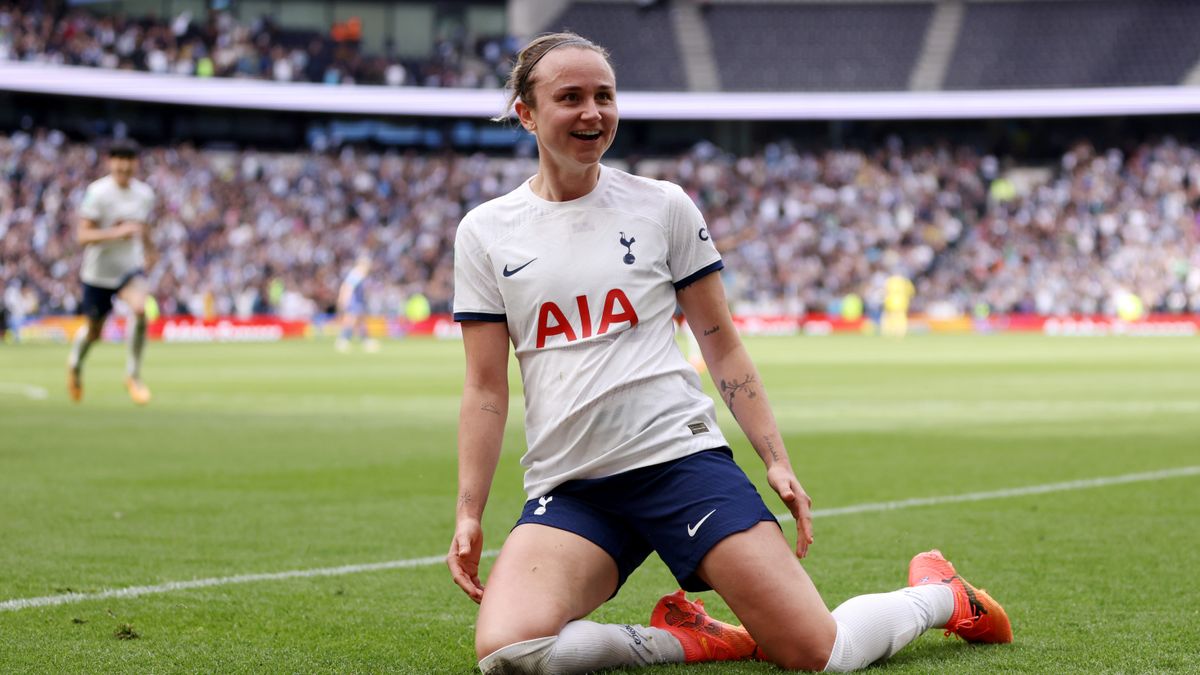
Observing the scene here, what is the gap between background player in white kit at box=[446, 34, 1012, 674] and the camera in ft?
13.6

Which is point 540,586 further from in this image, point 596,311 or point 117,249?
point 117,249

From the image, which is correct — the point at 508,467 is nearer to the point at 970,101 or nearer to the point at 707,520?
the point at 707,520

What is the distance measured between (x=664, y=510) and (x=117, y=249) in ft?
38.4

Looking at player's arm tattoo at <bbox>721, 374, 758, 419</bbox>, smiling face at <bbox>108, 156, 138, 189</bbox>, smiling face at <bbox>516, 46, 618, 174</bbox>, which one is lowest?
player's arm tattoo at <bbox>721, 374, 758, 419</bbox>

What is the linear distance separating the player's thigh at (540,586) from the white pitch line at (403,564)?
6.32 ft

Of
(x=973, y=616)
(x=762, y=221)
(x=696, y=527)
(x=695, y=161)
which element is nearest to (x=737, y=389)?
(x=696, y=527)

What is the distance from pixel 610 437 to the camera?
172 inches

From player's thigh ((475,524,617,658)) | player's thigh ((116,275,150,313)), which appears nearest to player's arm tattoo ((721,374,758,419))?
player's thigh ((475,524,617,658))

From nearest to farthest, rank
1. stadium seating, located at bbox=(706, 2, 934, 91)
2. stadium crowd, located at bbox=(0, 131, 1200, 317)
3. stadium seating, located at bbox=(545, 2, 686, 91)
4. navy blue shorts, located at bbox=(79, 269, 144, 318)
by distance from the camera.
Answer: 1. navy blue shorts, located at bbox=(79, 269, 144, 318)
2. stadium crowd, located at bbox=(0, 131, 1200, 317)
3. stadium seating, located at bbox=(706, 2, 934, 91)
4. stadium seating, located at bbox=(545, 2, 686, 91)

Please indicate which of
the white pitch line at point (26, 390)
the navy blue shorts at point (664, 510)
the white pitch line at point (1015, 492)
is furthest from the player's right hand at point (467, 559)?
the white pitch line at point (26, 390)

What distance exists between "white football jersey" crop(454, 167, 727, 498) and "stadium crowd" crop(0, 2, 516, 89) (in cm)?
4204

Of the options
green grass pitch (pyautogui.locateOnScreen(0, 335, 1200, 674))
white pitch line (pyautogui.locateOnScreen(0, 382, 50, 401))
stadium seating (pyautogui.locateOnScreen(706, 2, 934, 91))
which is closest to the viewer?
green grass pitch (pyautogui.locateOnScreen(0, 335, 1200, 674))

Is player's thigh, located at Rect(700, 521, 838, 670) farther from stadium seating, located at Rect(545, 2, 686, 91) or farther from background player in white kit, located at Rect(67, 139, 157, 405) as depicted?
stadium seating, located at Rect(545, 2, 686, 91)

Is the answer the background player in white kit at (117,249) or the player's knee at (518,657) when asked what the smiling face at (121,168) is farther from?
the player's knee at (518,657)
